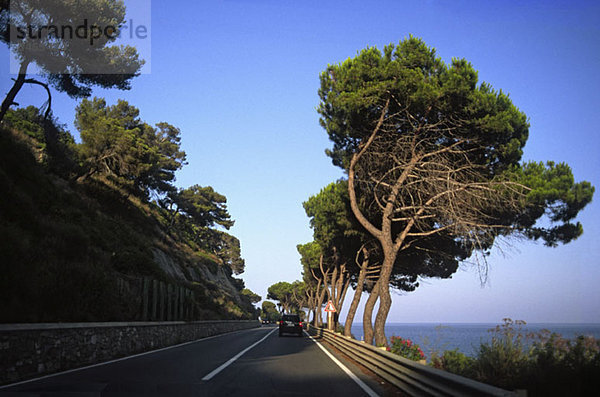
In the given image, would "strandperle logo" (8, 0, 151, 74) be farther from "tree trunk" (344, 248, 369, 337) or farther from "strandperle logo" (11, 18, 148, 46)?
"tree trunk" (344, 248, 369, 337)

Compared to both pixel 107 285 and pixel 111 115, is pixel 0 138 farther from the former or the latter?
pixel 111 115

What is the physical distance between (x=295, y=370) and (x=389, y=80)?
10950mm

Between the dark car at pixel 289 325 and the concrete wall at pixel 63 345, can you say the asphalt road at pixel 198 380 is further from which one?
the dark car at pixel 289 325

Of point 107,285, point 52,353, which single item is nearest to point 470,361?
point 52,353

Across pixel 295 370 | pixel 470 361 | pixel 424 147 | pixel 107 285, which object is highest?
pixel 424 147

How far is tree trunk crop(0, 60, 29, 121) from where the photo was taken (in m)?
20.1

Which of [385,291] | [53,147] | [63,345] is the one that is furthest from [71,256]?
[385,291]

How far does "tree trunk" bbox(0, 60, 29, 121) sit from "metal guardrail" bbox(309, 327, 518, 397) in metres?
18.4

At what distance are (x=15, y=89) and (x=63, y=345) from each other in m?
14.5

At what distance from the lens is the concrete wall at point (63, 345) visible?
8.73 m

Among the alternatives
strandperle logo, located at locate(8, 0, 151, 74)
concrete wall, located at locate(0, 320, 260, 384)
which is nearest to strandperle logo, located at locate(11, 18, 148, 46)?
strandperle logo, located at locate(8, 0, 151, 74)

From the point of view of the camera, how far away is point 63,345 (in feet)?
35.5

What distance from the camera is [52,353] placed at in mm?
10297

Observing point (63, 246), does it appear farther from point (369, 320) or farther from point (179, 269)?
point (179, 269)
